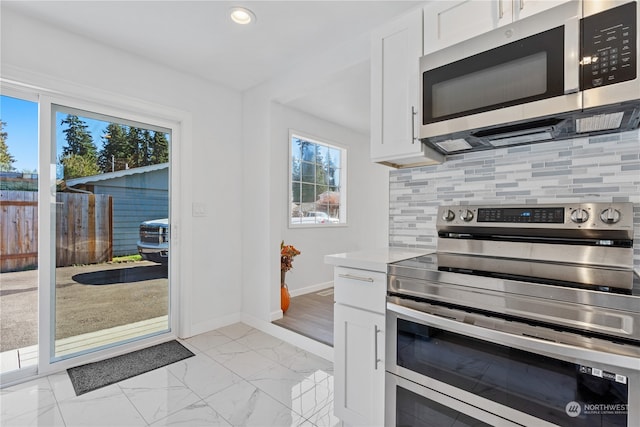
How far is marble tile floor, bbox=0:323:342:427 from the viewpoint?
1689mm

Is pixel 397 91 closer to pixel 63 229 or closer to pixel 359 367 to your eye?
pixel 359 367

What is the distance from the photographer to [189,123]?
111 inches

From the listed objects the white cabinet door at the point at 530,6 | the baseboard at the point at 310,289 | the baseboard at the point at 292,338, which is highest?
the white cabinet door at the point at 530,6

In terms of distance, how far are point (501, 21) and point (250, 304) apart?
2929 mm

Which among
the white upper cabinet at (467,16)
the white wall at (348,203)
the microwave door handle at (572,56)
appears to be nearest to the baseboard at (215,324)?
the white wall at (348,203)

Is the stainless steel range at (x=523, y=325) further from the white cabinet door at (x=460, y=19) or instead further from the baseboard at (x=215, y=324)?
the baseboard at (x=215, y=324)

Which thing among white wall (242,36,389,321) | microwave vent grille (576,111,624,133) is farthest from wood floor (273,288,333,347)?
microwave vent grille (576,111,624,133)

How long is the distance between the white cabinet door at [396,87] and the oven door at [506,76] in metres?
0.08

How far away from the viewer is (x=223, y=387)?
2008 millimetres

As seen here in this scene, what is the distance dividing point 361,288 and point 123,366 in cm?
198

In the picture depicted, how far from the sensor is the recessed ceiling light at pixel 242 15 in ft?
6.43

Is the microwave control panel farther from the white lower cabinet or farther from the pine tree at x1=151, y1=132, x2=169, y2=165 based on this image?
the pine tree at x1=151, y1=132, x2=169, y2=165

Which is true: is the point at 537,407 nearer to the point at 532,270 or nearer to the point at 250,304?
the point at 532,270

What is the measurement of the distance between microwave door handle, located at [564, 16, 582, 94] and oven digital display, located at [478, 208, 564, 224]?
570mm
